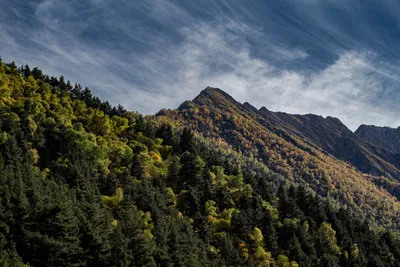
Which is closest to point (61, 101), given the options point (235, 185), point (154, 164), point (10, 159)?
point (154, 164)

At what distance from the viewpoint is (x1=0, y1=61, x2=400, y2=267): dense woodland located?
55.5 meters

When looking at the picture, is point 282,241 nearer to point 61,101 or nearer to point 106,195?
point 106,195

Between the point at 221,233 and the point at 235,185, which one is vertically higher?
the point at 235,185

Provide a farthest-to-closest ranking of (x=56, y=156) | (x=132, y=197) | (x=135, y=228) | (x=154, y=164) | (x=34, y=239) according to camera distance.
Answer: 1. (x=154, y=164)
2. (x=56, y=156)
3. (x=132, y=197)
4. (x=135, y=228)
5. (x=34, y=239)

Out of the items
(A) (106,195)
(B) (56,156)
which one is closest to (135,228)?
(A) (106,195)

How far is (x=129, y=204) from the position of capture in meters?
83.7

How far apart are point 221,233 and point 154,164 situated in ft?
118

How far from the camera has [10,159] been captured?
282 feet

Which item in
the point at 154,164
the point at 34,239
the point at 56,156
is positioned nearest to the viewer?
the point at 34,239

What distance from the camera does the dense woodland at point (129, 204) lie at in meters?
55.5

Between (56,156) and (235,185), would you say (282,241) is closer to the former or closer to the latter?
(235,185)

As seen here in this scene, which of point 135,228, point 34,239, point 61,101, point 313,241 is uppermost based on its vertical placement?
point 61,101

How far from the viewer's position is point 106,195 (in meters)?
96.0

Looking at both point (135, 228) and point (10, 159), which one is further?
point (10, 159)
